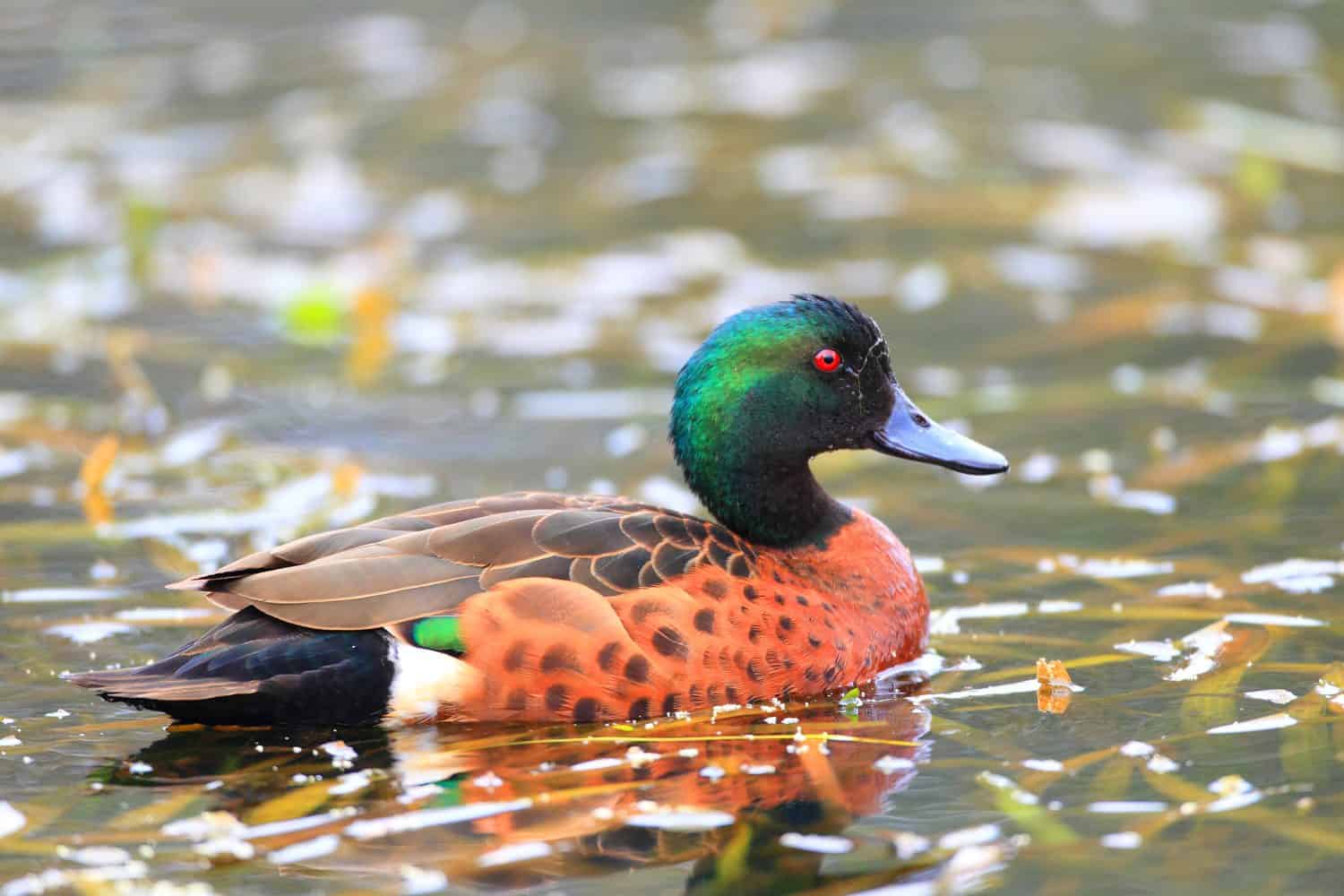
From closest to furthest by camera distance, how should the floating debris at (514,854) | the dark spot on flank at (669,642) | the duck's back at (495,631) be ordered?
1. the floating debris at (514,854)
2. the duck's back at (495,631)
3. the dark spot on flank at (669,642)

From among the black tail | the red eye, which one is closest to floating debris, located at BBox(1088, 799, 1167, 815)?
the red eye

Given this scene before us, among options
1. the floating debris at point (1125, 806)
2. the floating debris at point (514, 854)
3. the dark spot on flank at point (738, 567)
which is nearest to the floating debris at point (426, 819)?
the floating debris at point (514, 854)

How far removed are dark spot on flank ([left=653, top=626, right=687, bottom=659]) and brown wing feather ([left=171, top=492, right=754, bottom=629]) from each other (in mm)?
164

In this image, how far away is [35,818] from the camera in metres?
5.45

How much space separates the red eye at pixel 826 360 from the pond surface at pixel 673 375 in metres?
1.05

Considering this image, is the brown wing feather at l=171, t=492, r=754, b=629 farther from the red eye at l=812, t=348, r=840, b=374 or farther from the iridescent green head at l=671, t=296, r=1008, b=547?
the red eye at l=812, t=348, r=840, b=374

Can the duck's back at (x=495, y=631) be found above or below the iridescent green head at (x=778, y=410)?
below

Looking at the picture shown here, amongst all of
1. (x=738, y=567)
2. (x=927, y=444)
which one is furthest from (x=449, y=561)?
→ (x=927, y=444)

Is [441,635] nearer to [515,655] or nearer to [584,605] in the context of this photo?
[515,655]

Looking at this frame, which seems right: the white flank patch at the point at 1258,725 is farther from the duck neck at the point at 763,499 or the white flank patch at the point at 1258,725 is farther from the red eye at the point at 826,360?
the red eye at the point at 826,360

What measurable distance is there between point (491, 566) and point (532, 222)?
732cm

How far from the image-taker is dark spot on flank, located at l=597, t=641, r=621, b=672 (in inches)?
242

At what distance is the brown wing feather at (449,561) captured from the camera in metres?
6.15

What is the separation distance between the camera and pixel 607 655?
6145mm
